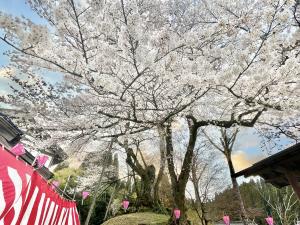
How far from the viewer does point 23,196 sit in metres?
3.18

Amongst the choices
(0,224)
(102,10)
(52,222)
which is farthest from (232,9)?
(0,224)

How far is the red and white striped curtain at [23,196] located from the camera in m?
2.72

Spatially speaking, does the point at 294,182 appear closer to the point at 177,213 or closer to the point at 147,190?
the point at 177,213

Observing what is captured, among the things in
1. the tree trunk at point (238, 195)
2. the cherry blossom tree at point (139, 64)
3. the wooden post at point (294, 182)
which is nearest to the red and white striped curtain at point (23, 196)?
the cherry blossom tree at point (139, 64)

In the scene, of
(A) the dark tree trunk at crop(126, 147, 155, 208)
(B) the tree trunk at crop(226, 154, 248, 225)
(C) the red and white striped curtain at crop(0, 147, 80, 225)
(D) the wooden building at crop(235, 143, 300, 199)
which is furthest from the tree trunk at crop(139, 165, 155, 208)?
(C) the red and white striped curtain at crop(0, 147, 80, 225)

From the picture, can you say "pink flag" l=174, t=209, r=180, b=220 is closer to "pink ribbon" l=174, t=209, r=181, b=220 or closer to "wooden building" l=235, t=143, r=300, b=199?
"pink ribbon" l=174, t=209, r=181, b=220

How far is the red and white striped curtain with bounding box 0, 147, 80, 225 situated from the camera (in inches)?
107

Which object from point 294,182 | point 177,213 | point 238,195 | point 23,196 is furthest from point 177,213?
point 23,196

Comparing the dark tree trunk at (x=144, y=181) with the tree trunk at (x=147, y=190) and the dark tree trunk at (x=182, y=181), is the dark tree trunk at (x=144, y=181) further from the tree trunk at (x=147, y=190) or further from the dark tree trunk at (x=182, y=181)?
the dark tree trunk at (x=182, y=181)

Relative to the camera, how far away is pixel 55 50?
5328 mm

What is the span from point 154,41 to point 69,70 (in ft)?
5.13

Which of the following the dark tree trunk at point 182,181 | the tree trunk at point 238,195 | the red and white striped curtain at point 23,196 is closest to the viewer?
the red and white striped curtain at point 23,196

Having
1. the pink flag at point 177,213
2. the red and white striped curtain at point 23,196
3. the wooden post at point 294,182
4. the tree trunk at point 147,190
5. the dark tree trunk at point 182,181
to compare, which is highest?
the tree trunk at point 147,190

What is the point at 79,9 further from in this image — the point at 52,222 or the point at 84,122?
the point at 52,222
